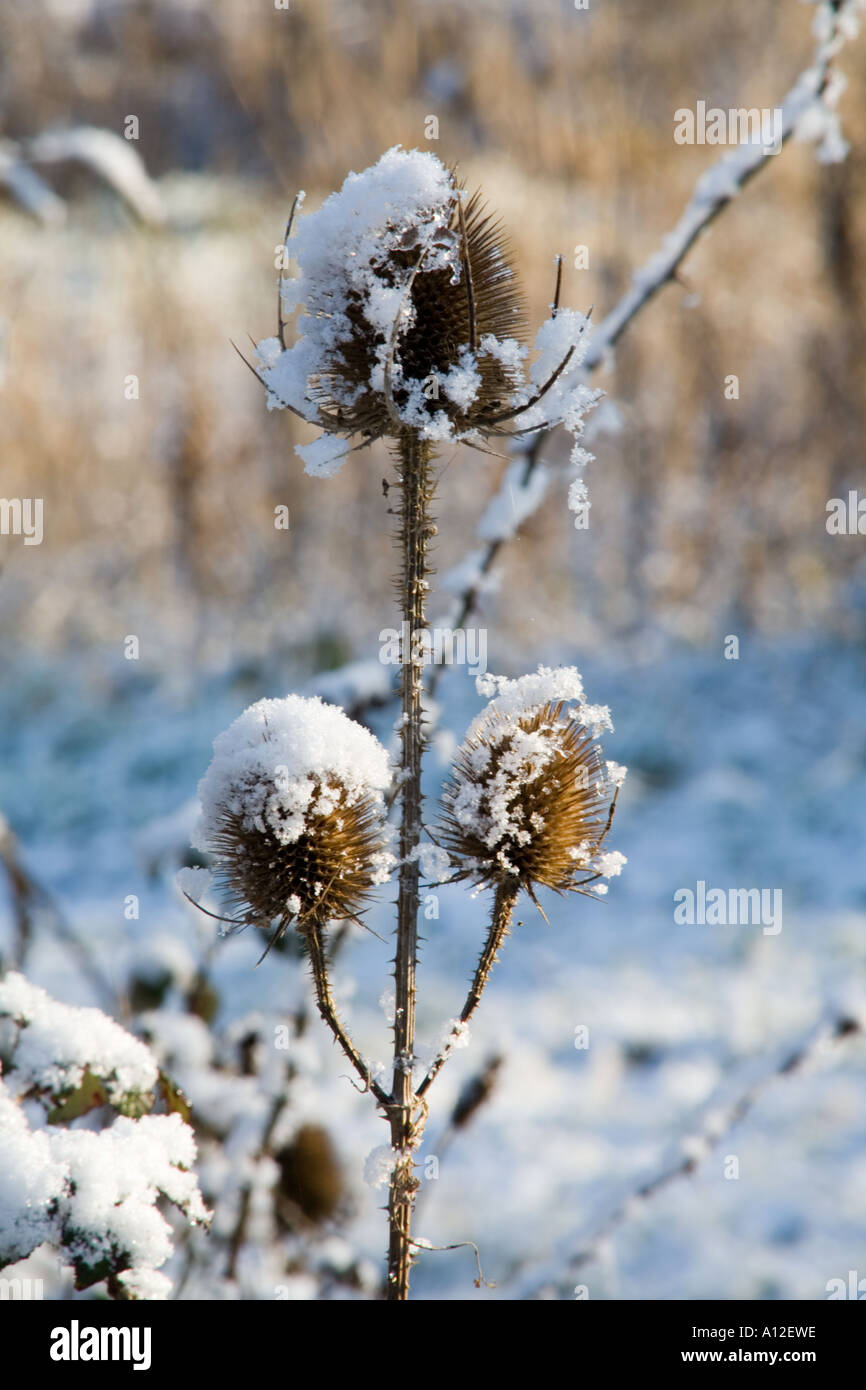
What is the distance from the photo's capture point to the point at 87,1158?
113 centimetres

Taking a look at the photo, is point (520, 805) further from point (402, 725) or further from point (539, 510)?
point (539, 510)

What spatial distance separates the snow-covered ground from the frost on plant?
210 mm

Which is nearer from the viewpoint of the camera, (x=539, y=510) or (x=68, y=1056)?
(x=68, y=1056)

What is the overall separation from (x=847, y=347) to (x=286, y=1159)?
21.1 feet

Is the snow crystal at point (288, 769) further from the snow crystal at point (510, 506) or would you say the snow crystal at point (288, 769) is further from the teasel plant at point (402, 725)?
the snow crystal at point (510, 506)

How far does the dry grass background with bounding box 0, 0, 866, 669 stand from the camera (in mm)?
7488

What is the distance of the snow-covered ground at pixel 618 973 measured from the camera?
10.4 ft

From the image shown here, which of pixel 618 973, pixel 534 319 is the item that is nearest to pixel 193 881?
pixel 618 973

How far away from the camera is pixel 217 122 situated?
959cm

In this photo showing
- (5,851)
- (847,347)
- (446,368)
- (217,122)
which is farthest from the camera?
(217,122)

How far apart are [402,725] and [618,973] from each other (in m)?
4.36

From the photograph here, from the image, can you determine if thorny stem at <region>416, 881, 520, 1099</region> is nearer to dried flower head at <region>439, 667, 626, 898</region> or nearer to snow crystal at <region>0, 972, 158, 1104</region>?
dried flower head at <region>439, 667, 626, 898</region>
